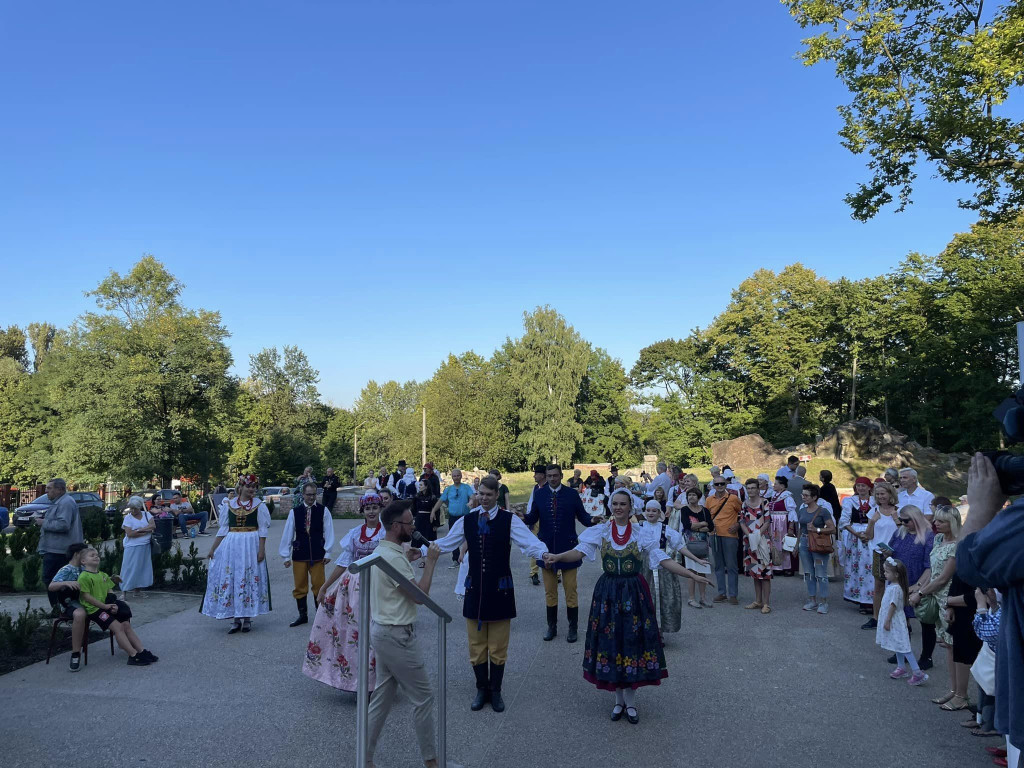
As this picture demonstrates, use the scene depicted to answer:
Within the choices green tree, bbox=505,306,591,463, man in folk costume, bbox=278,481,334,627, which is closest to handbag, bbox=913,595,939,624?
man in folk costume, bbox=278,481,334,627

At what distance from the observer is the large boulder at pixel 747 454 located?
33.6 metres

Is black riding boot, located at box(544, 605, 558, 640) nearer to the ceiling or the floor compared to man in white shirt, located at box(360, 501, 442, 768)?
nearer to the floor

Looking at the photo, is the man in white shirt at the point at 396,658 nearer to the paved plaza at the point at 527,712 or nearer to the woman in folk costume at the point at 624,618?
the paved plaza at the point at 527,712

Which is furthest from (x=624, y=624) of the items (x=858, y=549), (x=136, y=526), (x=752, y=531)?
(x=136, y=526)

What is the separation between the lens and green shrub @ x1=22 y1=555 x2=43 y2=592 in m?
11.3

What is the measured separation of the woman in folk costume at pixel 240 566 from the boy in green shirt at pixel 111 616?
1.15 metres

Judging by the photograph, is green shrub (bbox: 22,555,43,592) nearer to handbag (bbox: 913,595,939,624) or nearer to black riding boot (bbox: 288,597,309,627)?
black riding boot (bbox: 288,597,309,627)

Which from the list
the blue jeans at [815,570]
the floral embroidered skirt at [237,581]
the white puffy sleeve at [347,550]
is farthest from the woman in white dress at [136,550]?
the blue jeans at [815,570]

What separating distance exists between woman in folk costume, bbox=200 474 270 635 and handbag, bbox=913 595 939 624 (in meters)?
7.19

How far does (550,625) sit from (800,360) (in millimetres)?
40808

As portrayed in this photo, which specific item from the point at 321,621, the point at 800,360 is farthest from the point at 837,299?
the point at 321,621

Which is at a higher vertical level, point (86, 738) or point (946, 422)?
point (946, 422)

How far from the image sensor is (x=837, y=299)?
43094mm

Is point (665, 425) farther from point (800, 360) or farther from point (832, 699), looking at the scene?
point (832, 699)
